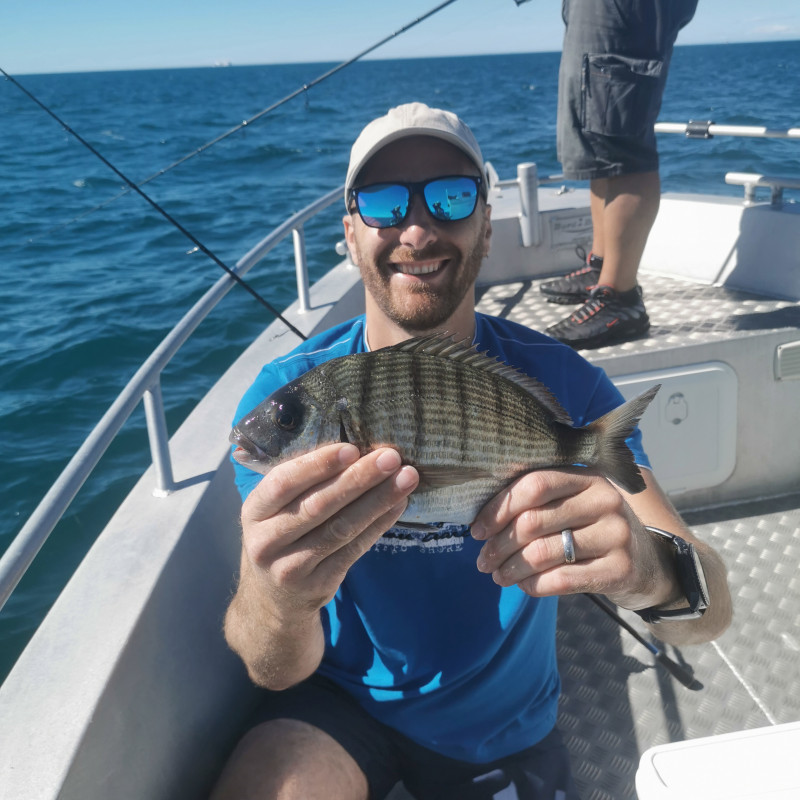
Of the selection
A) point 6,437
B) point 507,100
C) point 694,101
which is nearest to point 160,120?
point 507,100

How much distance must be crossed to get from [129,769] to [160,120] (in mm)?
36303

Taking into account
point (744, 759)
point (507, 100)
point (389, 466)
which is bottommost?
point (507, 100)

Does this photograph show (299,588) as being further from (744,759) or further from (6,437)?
(6,437)

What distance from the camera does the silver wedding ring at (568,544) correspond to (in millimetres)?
1336

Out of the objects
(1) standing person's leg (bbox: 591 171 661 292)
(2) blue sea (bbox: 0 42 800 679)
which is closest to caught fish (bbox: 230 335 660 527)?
(1) standing person's leg (bbox: 591 171 661 292)

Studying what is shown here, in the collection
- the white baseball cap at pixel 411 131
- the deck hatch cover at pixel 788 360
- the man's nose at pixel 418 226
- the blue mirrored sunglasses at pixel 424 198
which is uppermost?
the white baseball cap at pixel 411 131

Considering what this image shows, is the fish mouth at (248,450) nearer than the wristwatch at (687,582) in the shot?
Yes

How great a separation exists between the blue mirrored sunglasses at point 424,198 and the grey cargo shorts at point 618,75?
1.66 meters

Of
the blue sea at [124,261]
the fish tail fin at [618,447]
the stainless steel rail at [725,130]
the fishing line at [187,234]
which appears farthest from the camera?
the blue sea at [124,261]

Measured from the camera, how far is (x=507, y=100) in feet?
127

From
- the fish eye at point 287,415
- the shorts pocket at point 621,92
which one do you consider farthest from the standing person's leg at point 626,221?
the fish eye at point 287,415

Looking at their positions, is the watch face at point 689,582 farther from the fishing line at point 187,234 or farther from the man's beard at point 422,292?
the fishing line at point 187,234

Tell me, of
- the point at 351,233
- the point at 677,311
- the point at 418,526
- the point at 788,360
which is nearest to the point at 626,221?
the point at 677,311

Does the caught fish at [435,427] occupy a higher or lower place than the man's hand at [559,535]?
higher
